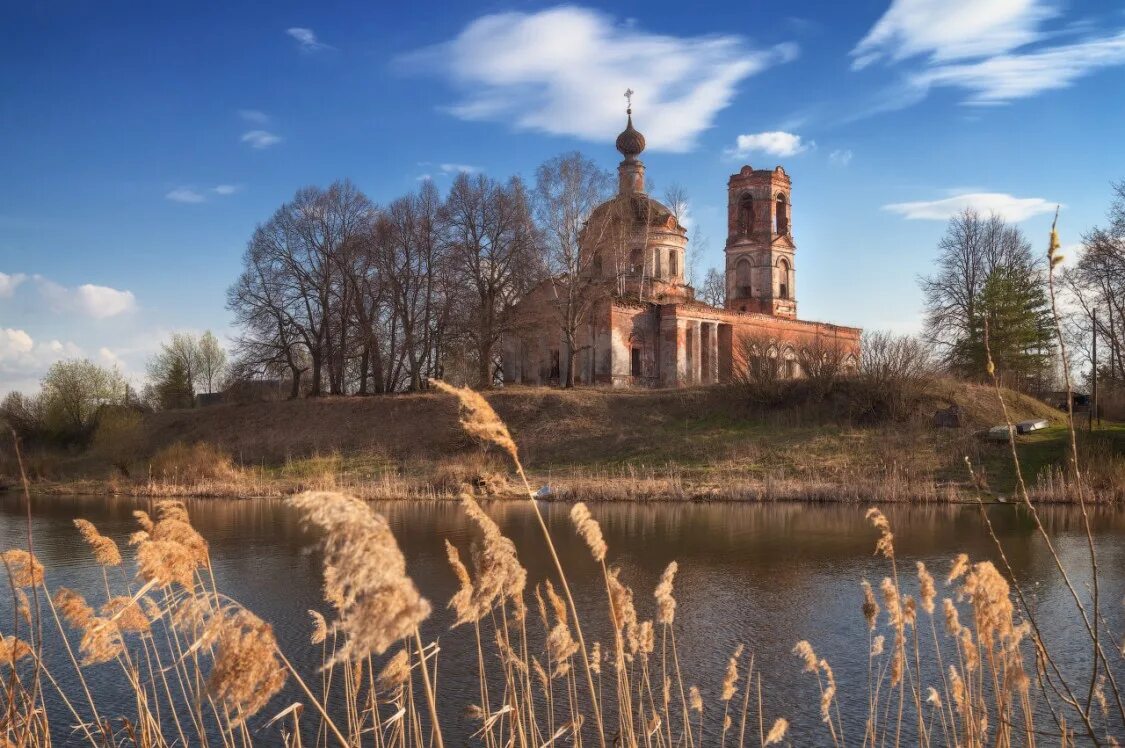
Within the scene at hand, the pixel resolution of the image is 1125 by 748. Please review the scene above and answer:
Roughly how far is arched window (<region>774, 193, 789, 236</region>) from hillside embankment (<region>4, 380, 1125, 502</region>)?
15.1 meters

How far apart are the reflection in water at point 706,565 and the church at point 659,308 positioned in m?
15.7

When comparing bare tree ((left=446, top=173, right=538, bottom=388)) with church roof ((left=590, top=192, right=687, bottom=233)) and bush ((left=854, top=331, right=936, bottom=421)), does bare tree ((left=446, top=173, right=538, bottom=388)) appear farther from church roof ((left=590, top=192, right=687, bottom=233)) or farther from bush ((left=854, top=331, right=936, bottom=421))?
→ bush ((left=854, top=331, right=936, bottom=421))

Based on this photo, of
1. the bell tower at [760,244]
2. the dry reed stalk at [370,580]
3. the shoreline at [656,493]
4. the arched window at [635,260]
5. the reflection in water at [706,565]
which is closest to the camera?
the dry reed stalk at [370,580]

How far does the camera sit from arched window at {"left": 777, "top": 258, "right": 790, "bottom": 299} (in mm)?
47844

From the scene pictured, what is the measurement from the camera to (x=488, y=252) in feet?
127

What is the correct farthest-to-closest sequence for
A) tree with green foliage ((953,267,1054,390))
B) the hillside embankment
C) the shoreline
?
1. tree with green foliage ((953,267,1054,390))
2. the hillside embankment
3. the shoreline

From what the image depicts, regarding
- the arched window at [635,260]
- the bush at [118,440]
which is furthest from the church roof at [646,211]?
the bush at [118,440]

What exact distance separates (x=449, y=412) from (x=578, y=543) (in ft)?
63.4

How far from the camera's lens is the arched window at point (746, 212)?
157ft

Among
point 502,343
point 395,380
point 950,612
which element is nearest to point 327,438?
point 395,380

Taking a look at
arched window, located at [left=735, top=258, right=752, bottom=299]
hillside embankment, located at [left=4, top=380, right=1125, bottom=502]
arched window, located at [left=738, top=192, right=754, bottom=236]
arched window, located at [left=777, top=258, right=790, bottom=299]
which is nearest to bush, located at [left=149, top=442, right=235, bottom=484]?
hillside embankment, located at [left=4, top=380, right=1125, bottom=502]

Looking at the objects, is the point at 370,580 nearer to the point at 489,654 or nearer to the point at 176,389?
the point at 489,654

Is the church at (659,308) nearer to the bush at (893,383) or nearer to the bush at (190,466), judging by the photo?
the bush at (893,383)

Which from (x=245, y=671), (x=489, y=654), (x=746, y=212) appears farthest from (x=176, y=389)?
(x=245, y=671)
